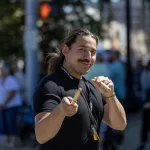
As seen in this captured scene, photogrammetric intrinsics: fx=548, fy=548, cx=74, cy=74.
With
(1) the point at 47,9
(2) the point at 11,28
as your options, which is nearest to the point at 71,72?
(1) the point at 47,9

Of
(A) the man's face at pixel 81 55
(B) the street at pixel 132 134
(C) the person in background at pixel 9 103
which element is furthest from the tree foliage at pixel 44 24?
(A) the man's face at pixel 81 55

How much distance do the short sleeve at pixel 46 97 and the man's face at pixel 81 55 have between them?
177mm

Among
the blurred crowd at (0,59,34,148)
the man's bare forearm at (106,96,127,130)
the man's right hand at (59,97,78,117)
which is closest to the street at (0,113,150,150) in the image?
the blurred crowd at (0,59,34,148)

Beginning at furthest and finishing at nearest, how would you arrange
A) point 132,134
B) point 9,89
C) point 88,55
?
point 132,134 < point 9,89 < point 88,55

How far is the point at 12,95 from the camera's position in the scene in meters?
10.2

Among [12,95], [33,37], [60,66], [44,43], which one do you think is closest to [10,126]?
[12,95]

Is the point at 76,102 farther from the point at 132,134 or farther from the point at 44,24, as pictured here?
the point at 44,24

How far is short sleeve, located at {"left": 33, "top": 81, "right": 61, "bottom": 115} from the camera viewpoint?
126 inches

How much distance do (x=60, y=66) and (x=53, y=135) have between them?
549mm

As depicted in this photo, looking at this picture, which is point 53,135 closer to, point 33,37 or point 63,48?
point 63,48

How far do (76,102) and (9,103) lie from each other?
24.0 feet

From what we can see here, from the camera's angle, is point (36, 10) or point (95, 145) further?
point (36, 10)

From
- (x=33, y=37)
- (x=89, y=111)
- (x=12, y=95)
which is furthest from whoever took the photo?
(x=33, y=37)

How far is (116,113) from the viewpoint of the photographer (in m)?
3.47
